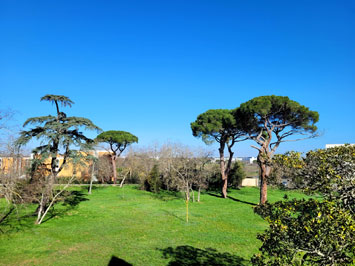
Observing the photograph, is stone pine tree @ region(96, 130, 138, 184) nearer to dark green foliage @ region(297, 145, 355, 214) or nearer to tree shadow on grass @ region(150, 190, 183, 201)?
tree shadow on grass @ region(150, 190, 183, 201)

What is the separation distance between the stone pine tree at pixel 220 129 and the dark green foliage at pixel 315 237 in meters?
17.5

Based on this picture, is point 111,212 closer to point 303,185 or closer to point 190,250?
point 190,250

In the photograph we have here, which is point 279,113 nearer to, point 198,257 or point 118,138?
point 198,257

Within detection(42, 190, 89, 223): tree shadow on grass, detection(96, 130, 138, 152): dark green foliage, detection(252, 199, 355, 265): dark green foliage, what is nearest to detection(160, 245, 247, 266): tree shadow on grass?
detection(252, 199, 355, 265): dark green foliage

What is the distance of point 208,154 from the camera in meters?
20.0

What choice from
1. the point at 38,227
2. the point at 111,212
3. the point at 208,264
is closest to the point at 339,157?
the point at 208,264

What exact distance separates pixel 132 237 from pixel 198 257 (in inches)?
131

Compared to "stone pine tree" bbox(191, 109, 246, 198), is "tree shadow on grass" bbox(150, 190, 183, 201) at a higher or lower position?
lower

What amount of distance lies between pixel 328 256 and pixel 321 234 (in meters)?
0.28

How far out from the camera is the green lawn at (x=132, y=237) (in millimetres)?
7770

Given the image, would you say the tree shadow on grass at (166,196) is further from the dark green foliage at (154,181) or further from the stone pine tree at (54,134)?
the stone pine tree at (54,134)

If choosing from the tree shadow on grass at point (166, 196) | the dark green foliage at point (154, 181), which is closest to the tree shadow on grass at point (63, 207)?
the tree shadow on grass at point (166, 196)

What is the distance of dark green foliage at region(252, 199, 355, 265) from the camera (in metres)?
2.65

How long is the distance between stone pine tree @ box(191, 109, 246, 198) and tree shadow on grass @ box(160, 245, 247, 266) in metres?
13.3
